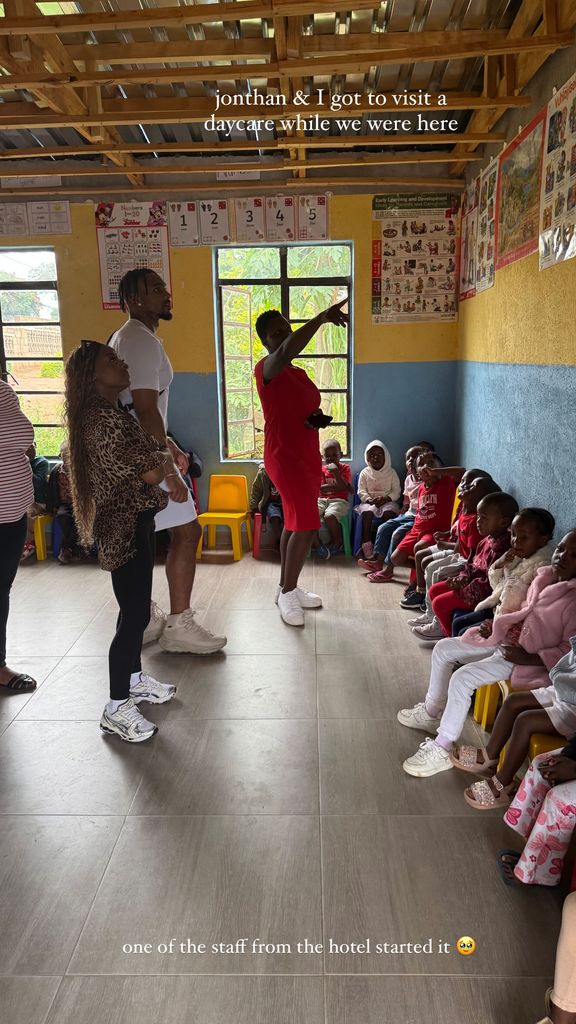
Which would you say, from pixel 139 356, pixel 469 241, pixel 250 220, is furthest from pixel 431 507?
pixel 250 220

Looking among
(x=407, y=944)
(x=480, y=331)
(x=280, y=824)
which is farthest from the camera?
(x=480, y=331)

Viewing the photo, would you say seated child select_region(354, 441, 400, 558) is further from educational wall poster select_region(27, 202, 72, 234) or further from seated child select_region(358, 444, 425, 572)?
educational wall poster select_region(27, 202, 72, 234)

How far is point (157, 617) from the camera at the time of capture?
3.72 m

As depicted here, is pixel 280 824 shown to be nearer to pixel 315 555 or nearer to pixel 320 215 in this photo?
pixel 315 555

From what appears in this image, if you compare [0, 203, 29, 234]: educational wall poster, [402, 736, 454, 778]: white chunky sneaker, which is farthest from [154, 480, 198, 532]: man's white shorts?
[0, 203, 29, 234]: educational wall poster

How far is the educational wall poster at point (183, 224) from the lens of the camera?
532 centimetres

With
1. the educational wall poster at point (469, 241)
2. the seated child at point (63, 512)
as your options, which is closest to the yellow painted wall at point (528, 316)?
the educational wall poster at point (469, 241)

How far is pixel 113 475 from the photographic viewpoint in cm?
242

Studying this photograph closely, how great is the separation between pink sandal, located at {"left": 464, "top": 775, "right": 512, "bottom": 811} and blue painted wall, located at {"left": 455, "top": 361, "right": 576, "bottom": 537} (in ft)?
3.53

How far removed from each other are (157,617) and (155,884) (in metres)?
1.87

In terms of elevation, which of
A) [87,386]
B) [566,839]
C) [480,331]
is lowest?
[566,839]

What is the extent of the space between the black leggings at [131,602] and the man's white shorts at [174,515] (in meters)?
0.48

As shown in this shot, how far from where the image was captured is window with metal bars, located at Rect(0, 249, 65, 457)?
18.5 ft

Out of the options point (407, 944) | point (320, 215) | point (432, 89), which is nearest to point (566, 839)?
point (407, 944)
